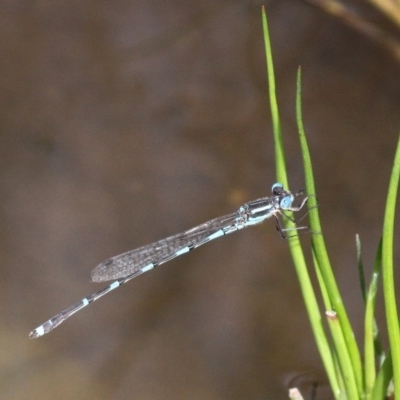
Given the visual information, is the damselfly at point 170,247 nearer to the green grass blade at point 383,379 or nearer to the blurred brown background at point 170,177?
the blurred brown background at point 170,177

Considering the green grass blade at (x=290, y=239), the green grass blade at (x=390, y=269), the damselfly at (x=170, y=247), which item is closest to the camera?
the green grass blade at (x=390, y=269)

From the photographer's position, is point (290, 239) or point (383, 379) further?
point (290, 239)

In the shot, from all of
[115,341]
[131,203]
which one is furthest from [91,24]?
[115,341]

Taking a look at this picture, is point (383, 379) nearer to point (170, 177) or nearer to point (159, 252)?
point (159, 252)

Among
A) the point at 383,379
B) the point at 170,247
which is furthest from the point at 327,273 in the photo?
the point at 170,247

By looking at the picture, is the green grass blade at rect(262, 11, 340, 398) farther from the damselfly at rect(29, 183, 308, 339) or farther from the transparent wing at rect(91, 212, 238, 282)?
the transparent wing at rect(91, 212, 238, 282)

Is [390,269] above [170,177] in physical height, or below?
below

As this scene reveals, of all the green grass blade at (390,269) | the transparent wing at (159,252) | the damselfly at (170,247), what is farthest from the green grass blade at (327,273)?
the transparent wing at (159,252)
